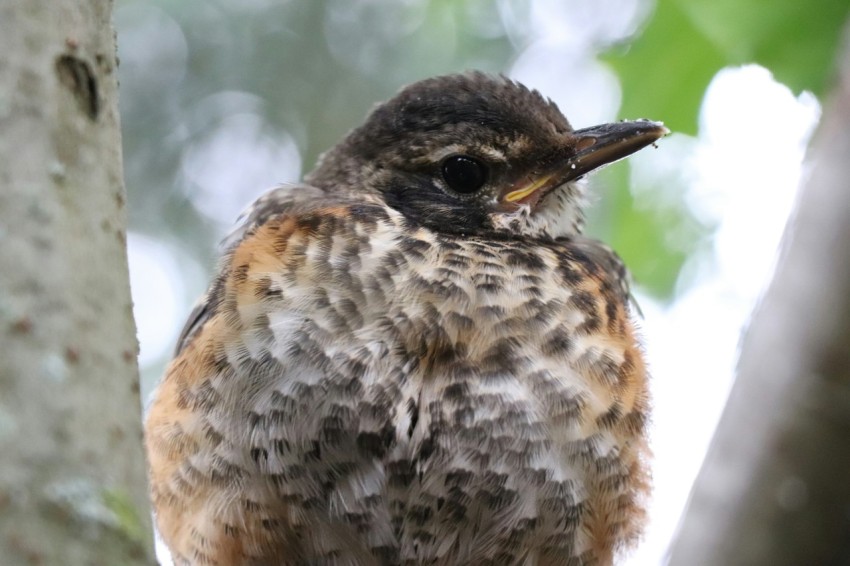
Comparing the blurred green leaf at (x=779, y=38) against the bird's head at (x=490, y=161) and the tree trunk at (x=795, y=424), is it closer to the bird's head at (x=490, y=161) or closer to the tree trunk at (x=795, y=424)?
the bird's head at (x=490, y=161)

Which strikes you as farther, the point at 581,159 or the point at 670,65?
the point at 581,159

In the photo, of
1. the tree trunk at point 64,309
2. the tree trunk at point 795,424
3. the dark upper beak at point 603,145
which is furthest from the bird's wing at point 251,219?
the tree trunk at point 795,424

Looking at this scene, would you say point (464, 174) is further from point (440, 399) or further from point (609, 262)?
point (440, 399)

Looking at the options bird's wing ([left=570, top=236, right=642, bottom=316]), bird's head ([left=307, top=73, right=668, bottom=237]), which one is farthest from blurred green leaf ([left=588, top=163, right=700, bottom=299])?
bird's head ([left=307, top=73, right=668, bottom=237])

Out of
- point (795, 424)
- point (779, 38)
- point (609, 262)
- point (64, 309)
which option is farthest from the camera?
point (609, 262)

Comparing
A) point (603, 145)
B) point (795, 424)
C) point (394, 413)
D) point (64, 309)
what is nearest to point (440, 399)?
point (394, 413)

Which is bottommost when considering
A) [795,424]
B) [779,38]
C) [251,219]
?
[795,424]

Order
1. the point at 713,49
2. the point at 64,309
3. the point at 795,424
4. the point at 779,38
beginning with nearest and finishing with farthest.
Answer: the point at 795,424
the point at 64,309
the point at 779,38
the point at 713,49
